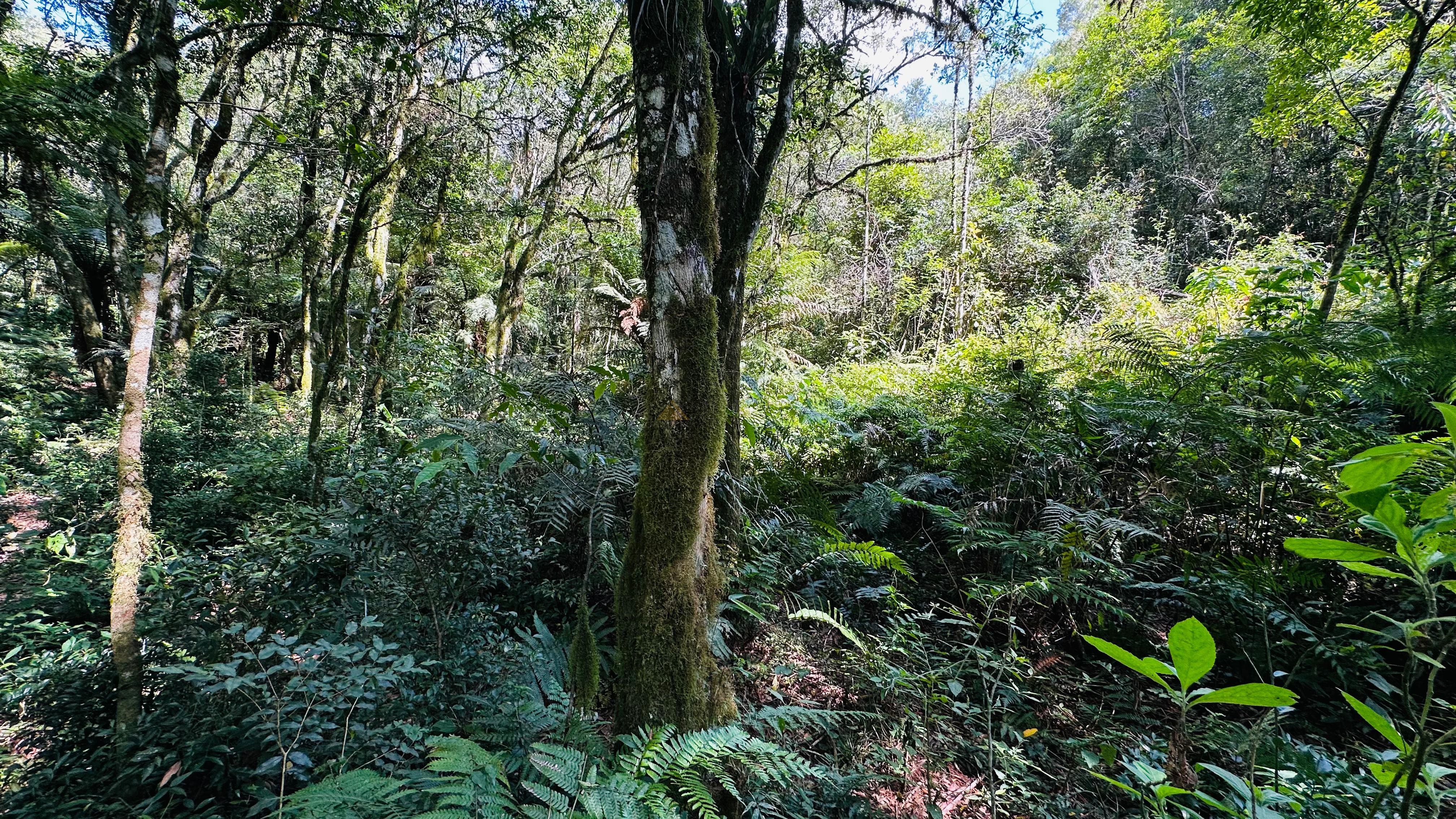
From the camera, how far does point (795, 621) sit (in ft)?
11.7

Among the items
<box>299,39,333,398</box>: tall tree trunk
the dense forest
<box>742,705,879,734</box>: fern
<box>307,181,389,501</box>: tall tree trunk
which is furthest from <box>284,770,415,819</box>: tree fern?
<box>299,39,333,398</box>: tall tree trunk

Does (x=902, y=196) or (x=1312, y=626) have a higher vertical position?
(x=902, y=196)

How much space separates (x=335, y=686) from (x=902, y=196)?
15.7 m

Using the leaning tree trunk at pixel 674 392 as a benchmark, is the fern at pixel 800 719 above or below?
below

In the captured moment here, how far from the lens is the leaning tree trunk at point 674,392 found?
2232 millimetres

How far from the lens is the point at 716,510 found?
3611 millimetres

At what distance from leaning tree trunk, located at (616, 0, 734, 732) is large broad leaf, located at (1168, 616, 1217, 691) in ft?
5.35

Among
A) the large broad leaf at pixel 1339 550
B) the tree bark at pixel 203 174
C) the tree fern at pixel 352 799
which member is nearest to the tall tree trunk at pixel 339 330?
the tree bark at pixel 203 174

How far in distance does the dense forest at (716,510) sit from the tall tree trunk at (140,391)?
3cm

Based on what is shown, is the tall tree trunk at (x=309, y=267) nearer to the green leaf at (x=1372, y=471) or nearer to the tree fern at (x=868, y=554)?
the tree fern at (x=868, y=554)

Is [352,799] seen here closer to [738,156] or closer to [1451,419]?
[1451,419]

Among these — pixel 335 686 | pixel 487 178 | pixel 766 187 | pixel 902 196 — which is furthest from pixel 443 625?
pixel 902 196

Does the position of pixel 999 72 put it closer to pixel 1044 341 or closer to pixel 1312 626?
pixel 1044 341

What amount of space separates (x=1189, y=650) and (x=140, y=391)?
473 cm
